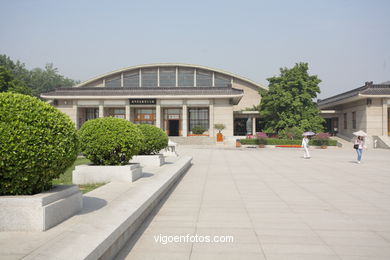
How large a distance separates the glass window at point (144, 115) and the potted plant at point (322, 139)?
19.0 m

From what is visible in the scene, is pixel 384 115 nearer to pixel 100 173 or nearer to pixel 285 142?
pixel 285 142

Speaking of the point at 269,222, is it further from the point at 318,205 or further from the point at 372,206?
the point at 372,206

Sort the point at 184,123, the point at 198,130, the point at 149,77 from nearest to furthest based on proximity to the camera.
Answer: the point at 184,123 < the point at 198,130 < the point at 149,77

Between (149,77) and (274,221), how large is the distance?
155 feet

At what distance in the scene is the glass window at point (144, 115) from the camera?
125 feet

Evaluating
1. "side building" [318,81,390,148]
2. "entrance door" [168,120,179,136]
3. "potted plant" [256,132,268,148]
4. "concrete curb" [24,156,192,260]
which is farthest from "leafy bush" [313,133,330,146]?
"concrete curb" [24,156,192,260]

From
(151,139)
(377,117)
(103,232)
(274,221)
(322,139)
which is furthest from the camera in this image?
(377,117)

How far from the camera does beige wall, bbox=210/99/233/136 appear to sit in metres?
34.8

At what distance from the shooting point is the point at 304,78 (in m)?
33.5

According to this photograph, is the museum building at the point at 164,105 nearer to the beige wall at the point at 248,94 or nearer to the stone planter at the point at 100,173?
the beige wall at the point at 248,94

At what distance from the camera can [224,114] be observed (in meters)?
34.9

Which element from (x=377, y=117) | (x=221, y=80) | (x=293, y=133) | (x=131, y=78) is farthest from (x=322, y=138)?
(x=131, y=78)

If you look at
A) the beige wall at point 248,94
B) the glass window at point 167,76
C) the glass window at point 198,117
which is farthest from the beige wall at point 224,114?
the glass window at point 167,76

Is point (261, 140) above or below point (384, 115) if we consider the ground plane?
below
